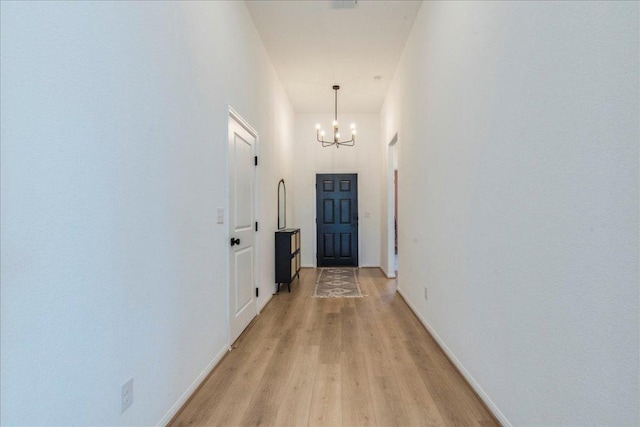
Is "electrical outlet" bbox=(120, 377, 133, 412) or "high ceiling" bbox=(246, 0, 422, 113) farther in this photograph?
"high ceiling" bbox=(246, 0, 422, 113)

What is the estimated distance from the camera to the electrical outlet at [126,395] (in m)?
1.41

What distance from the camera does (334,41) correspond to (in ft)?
13.1

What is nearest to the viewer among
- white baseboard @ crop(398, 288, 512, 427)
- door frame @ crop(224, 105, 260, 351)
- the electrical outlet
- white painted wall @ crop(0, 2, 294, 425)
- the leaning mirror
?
white painted wall @ crop(0, 2, 294, 425)

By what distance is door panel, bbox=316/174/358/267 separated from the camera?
270 inches

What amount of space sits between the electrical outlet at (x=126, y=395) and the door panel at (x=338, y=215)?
547 centimetres

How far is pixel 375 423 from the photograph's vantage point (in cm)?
179

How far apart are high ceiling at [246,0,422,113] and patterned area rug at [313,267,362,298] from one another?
10.4 feet

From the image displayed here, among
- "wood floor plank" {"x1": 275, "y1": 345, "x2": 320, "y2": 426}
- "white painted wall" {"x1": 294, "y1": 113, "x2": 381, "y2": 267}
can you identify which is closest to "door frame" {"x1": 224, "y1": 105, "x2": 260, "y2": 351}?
"wood floor plank" {"x1": 275, "y1": 345, "x2": 320, "y2": 426}

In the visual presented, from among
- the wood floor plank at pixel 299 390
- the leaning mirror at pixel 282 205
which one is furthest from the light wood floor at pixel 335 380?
the leaning mirror at pixel 282 205

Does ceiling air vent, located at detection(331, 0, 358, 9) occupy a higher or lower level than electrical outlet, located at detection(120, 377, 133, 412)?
higher

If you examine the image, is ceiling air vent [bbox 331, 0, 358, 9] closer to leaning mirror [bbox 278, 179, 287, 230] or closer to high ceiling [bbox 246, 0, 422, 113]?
high ceiling [bbox 246, 0, 422, 113]

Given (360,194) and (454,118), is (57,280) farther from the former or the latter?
(360,194)

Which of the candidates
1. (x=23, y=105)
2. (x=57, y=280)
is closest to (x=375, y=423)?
(x=57, y=280)

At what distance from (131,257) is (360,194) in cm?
563
